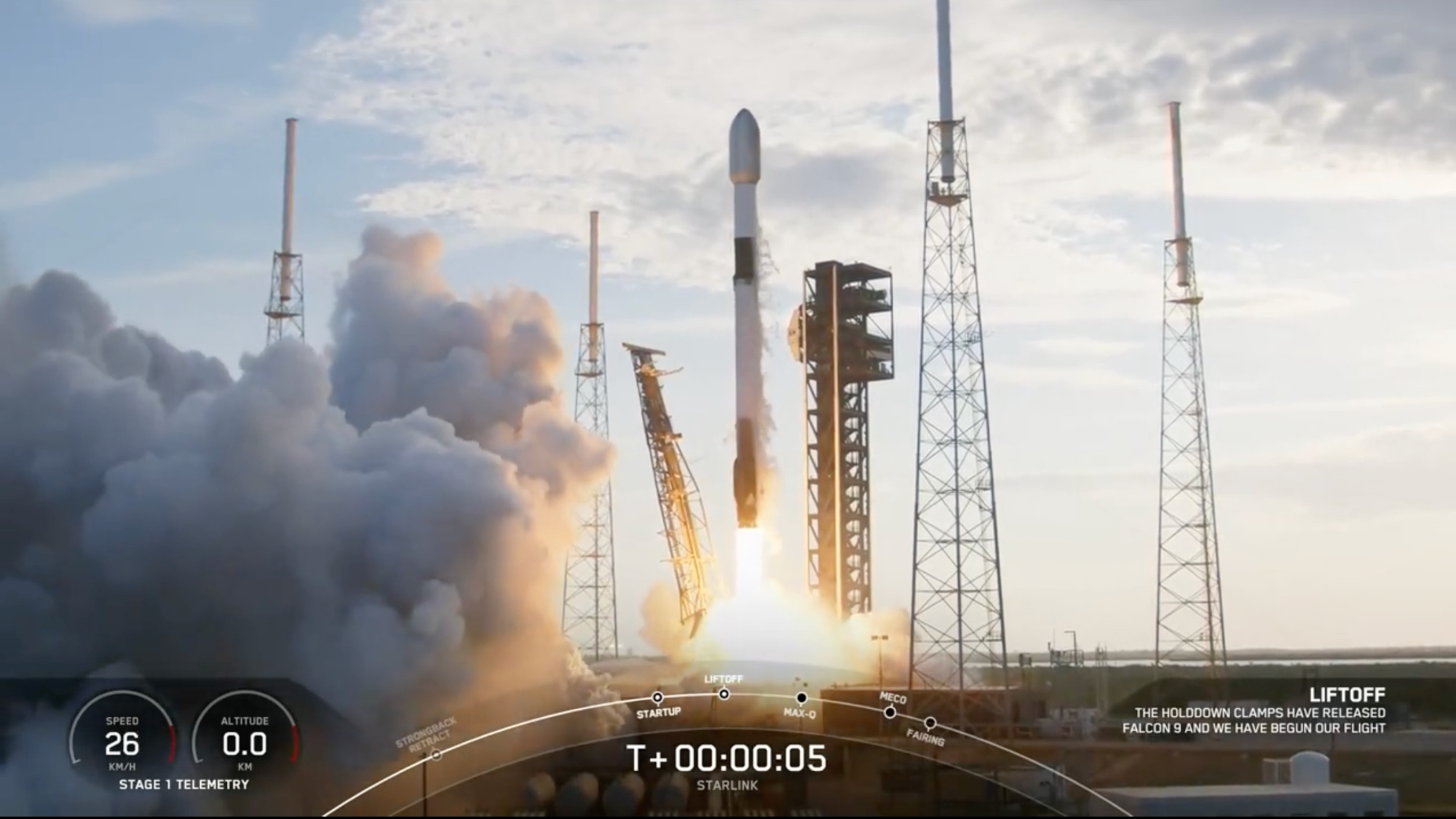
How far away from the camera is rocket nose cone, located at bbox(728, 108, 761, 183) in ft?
213

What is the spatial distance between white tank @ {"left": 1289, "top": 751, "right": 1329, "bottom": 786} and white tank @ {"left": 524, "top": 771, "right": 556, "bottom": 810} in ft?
65.9

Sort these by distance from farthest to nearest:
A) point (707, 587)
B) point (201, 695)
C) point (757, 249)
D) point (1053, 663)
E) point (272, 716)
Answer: point (1053, 663) → point (707, 587) → point (757, 249) → point (201, 695) → point (272, 716)

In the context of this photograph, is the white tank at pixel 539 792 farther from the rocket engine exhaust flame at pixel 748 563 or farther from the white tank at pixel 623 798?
the rocket engine exhaust flame at pixel 748 563

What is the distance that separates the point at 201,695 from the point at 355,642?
4.83 meters

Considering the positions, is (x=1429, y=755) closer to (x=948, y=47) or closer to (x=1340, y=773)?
(x=1340, y=773)

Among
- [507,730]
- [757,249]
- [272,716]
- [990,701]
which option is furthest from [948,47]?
[272,716]

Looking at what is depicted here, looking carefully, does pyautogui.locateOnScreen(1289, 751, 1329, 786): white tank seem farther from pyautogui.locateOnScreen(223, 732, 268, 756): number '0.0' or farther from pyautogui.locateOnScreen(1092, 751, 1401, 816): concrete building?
pyautogui.locateOnScreen(223, 732, 268, 756): number '0.0'

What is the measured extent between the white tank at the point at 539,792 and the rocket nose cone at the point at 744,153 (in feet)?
85.5

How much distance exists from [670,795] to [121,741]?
14.4 meters

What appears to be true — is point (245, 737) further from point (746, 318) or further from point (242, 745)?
point (746, 318)

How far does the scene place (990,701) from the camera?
60969 millimetres

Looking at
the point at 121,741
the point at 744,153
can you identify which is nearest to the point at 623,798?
the point at 121,741

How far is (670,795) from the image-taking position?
46.5 meters

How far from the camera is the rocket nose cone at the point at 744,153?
213 ft
